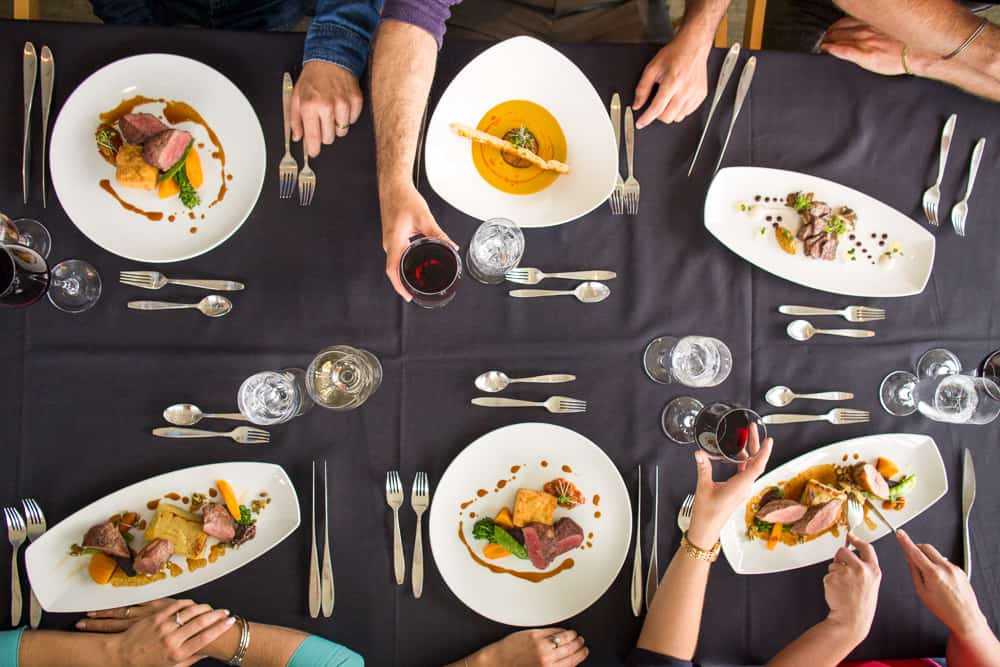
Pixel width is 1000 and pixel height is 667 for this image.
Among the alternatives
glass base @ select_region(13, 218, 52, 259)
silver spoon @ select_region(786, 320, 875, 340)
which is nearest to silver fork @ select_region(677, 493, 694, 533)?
silver spoon @ select_region(786, 320, 875, 340)

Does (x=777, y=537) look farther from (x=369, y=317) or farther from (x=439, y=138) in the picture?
(x=439, y=138)

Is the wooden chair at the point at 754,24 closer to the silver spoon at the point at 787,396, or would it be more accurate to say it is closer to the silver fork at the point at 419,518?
the silver spoon at the point at 787,396

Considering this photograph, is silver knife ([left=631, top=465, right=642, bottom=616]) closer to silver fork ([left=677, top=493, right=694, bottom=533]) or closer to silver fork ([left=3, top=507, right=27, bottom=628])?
silver fork ([left=677, top=493, right=694, bottom=533])

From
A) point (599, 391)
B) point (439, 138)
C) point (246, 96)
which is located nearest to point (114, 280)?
point (246, 96)

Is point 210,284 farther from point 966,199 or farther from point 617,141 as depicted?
point 966,199

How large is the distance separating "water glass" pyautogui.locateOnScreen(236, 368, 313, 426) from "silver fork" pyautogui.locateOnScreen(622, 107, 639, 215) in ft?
2.62

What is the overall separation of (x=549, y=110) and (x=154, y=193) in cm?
85

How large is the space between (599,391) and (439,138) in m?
0.65

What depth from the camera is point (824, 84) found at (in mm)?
Result: 1487

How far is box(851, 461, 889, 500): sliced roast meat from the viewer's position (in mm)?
1408

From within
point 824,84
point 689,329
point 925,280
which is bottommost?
point 689,329

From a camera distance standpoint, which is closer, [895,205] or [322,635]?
[322,635]

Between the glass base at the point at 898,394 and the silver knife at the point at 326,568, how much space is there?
1.26 metres

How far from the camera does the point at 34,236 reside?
1.33m
